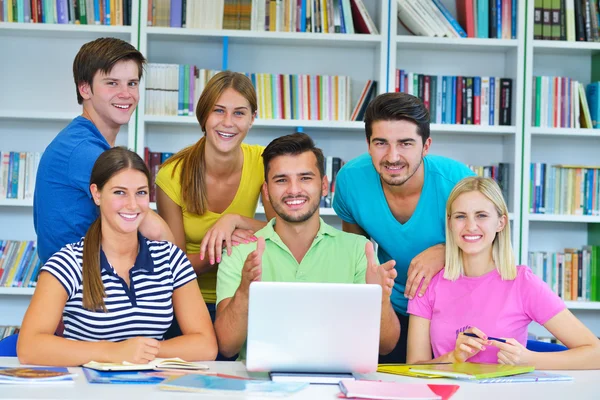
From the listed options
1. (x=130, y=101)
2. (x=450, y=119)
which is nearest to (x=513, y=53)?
(x=450, y=119)

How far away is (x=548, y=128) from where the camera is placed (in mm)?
3922

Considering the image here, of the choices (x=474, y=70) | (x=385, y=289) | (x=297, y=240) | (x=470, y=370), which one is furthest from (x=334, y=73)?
(x=470, y=370)

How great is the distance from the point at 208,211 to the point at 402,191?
0.69m

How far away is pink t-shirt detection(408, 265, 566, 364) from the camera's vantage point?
2160 millimetres

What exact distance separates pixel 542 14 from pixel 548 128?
2.02 feet

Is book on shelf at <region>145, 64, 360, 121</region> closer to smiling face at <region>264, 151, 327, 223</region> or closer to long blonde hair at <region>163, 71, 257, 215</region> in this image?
long blonde hair at <region>163, 71, 257, 215</region>

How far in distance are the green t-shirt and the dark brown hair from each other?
1.30ft

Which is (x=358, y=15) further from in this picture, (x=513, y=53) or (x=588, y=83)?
(x=588, y=83)

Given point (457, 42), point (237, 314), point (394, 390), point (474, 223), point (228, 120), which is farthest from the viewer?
point (457, 42)

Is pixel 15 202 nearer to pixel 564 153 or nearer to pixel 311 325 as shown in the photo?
pixel 311 325

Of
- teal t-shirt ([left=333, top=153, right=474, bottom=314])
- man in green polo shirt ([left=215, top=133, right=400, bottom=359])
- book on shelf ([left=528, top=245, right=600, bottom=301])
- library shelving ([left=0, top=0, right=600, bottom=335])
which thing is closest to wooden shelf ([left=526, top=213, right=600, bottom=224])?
library shelving ([left=0, top=0, right=600, bottom=335])

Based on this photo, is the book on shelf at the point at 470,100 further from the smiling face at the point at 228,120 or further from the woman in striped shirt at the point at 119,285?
the woman in striped shirt at the point at 119,285

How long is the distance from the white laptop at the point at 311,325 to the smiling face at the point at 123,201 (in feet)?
2.16

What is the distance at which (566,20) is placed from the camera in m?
3.97
